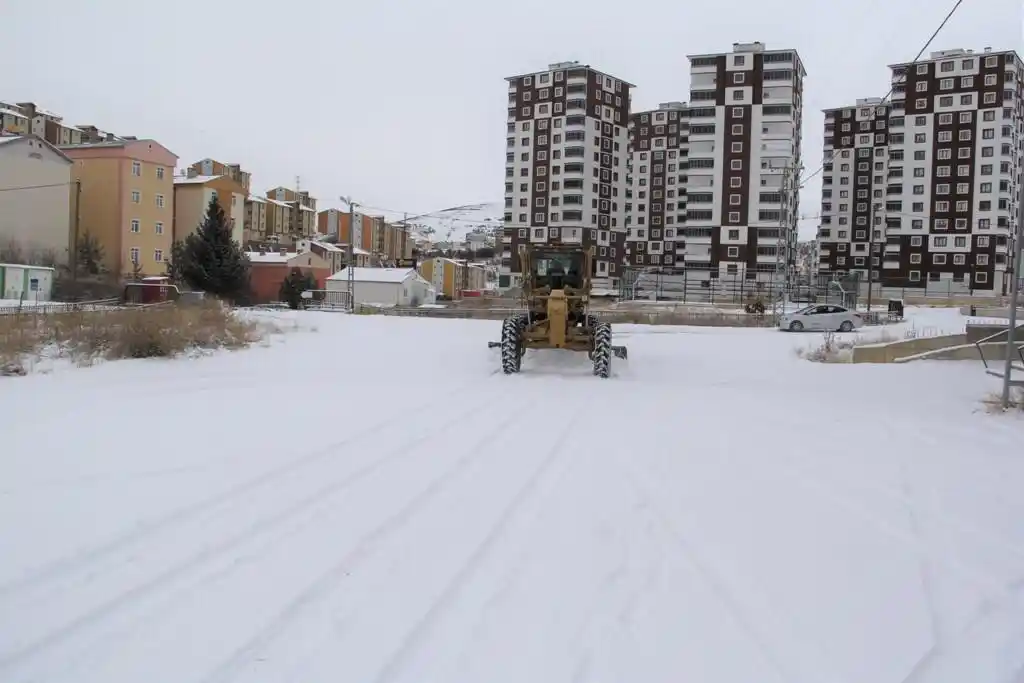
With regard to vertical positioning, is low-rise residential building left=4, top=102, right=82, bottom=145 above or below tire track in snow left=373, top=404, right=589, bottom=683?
above

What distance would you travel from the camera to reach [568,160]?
101500 mm

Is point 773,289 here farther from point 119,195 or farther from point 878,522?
point 878,522

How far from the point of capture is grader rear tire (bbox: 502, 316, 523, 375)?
1731 cm

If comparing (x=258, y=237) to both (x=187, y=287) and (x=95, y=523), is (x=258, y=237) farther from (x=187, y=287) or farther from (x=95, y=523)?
(x=95, y=523)

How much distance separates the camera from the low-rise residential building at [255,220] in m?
96.6

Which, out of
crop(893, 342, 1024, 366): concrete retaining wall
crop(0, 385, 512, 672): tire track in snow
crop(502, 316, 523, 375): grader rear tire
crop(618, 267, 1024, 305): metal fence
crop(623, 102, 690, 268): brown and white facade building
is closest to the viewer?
crop(0, 385, 512, 672): tire track in snow

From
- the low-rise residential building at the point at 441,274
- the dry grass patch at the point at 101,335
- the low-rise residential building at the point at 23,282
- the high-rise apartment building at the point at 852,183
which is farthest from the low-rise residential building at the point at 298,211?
the dry grass patch at the point at 101,335

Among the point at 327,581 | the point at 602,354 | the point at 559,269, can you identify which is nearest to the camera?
the point at 327,581

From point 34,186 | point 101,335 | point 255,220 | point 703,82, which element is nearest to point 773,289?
point 703,82

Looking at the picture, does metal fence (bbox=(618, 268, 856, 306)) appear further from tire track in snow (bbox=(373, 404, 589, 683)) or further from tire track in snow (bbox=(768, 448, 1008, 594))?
tire track in snow (bbox=(373, 404, 589, 683))

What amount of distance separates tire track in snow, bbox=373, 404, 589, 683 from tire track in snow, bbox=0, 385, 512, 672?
1.39 m

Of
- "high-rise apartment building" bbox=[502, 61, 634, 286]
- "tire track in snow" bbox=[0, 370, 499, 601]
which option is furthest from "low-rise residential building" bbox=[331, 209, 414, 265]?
"tire track in snow" bbox=[0, 370, 499, 601]

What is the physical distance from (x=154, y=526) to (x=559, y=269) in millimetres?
14249

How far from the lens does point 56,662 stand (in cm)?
371
